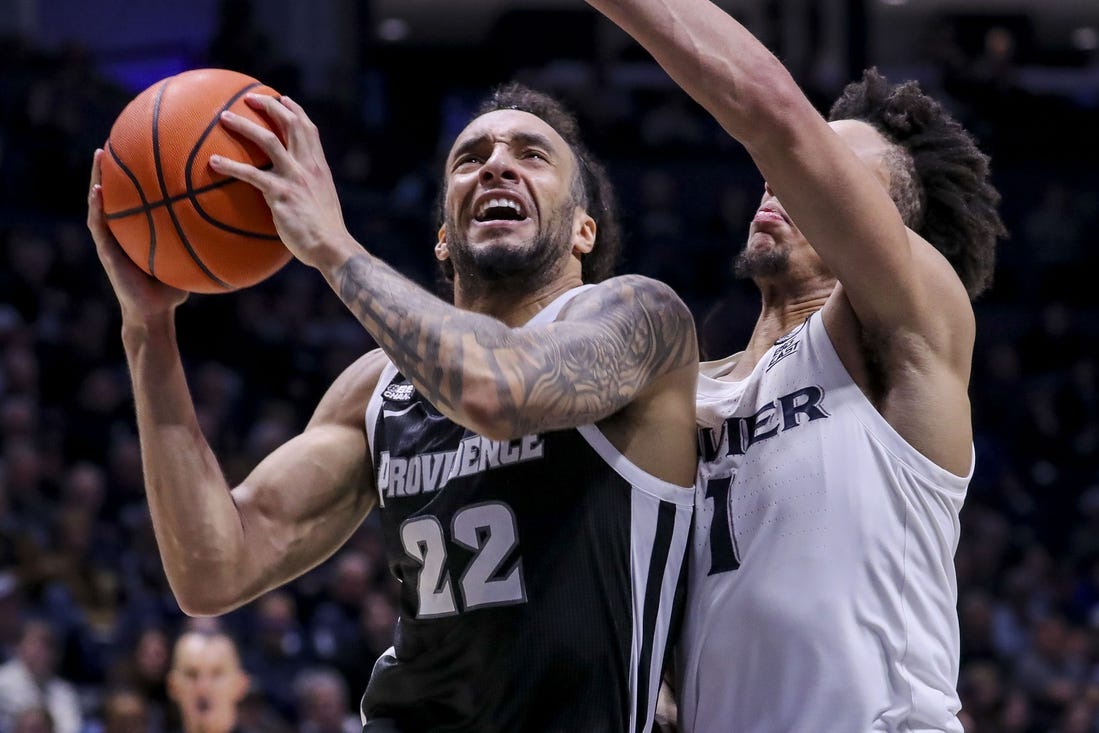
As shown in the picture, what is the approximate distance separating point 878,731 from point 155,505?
1708 mm

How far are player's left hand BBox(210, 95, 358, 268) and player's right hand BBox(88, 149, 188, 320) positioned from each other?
414mm

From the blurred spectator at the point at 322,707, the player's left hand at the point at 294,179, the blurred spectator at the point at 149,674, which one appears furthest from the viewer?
the blurred spectator at the point at 322,707

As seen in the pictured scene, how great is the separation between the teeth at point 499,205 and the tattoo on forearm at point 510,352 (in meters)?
0.44

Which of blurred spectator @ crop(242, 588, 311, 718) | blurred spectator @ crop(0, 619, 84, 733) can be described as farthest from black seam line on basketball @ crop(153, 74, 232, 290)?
blurred spectator @ crop(242, 588, 311, 718)

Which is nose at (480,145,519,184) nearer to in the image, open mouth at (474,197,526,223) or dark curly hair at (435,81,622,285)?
open mouth at (474,197,526,223)

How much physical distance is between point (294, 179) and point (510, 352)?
58cm

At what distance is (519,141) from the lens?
11.1 ft

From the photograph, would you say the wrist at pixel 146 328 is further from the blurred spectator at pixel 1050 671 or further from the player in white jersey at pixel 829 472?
the blurred spectator at pixel 1050 671

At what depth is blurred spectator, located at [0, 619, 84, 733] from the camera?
6.84 m

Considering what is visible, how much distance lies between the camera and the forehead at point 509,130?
11.1 feet

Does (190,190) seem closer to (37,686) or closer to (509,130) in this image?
(509,130)

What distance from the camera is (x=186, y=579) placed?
11.0ft

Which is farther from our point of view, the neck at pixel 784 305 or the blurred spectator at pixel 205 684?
the blurred spectator at pixel 205 684

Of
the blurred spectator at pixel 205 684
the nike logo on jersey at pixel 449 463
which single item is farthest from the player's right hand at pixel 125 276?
the blurred spectator at pixel 205 684
